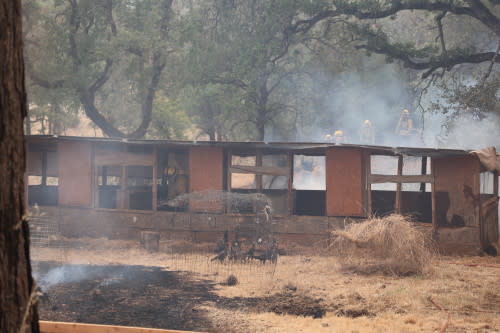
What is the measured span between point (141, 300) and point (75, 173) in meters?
8.73

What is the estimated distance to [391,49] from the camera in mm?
19734

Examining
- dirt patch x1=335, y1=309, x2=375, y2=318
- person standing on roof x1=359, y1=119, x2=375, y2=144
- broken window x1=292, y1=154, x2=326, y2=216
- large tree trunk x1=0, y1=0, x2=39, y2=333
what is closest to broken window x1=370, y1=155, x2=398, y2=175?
person standing on roof x1=359, y1=119, x2=375, y2=144

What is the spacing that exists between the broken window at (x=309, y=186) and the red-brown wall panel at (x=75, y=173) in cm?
717

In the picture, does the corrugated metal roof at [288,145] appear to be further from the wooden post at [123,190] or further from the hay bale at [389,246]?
the hay bale at [389,246]

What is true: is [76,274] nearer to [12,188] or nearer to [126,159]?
[126,159]

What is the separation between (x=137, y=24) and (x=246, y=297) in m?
17.9

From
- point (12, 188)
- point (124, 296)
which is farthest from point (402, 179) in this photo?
point (12, 188)

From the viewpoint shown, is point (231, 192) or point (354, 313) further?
point (231, 192)

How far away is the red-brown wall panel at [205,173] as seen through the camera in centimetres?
1739

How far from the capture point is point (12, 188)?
3414mm

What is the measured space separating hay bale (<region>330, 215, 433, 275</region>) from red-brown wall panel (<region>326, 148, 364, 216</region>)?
9.81ft

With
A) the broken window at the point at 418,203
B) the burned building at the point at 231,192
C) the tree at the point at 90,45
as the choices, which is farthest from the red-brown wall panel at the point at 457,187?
the tree at the point at 90,45

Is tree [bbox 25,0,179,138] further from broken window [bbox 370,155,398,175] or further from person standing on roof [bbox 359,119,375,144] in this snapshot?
broken window [bbox 370,155,398,175]

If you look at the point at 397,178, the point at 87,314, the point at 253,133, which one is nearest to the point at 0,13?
the point at 87,314
